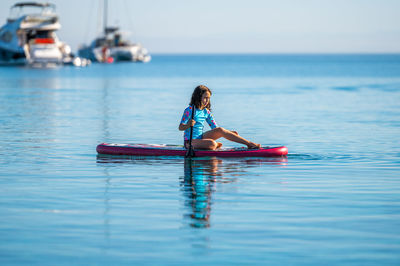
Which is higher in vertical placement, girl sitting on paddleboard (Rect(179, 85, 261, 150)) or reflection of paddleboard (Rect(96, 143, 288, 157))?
girl sitting on paddleboard (Rect(179, 85, 261, 150))

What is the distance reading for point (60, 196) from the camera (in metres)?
10.5

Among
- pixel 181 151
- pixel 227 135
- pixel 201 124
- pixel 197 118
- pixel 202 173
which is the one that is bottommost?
pixel 202 173

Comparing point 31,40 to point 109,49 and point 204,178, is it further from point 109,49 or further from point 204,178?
point 204,178

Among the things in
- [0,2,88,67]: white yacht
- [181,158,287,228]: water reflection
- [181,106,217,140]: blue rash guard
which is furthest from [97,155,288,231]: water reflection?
[0,2,88,67]: white yacht

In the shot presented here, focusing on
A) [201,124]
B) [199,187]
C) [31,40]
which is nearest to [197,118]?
[201,124]

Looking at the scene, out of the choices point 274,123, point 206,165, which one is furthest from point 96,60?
point 206,165

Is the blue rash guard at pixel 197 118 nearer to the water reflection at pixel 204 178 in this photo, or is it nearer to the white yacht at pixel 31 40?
the water reflection at pixel 204 178

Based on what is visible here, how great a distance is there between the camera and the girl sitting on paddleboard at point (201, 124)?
13656mm

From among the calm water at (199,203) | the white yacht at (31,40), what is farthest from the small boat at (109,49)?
the calm water at (199,203)

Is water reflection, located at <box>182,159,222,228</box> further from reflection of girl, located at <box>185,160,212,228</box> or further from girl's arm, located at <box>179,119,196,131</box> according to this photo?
girl's arm, located at <box>179,119,196,131</box>

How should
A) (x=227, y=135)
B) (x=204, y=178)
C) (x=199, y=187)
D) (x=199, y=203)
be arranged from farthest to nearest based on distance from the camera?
1. (x=227, y=135)
2. (x=204, y=178)
3. (x=199, y=187)
4. (x=199, y=203)

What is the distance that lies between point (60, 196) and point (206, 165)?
3878 mm

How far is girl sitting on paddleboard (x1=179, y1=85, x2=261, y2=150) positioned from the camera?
538 inches

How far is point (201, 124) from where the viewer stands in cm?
1403
